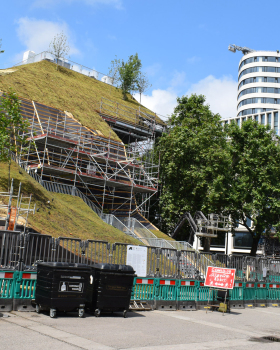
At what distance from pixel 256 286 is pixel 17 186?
46.0 feet

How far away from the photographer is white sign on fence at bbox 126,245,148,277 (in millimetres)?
12711

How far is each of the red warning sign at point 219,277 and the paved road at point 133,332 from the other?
1.81m

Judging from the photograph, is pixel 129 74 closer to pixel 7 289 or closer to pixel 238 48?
pixel 7 289

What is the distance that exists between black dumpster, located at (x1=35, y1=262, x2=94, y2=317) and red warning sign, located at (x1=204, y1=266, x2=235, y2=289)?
5728 millimetres

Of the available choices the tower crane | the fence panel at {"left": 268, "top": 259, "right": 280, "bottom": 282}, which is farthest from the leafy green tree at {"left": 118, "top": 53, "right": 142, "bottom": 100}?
the tower crane

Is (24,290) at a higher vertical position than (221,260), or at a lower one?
lower

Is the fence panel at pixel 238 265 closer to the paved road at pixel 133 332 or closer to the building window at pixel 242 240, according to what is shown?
the paved road at pixel 133 332

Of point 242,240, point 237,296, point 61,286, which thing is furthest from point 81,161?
point 242,240

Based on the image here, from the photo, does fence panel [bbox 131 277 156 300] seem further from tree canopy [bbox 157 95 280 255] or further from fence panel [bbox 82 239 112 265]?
tree canopy [bbox 157 95 280 255]

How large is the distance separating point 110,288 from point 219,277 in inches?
206

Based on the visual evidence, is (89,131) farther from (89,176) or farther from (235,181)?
(235,181)

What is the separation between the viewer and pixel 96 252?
12281mm

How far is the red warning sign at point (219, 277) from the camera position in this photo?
46.4 feet

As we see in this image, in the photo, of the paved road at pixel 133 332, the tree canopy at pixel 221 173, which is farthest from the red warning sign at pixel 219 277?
the tree canopy at pixel 221 173
